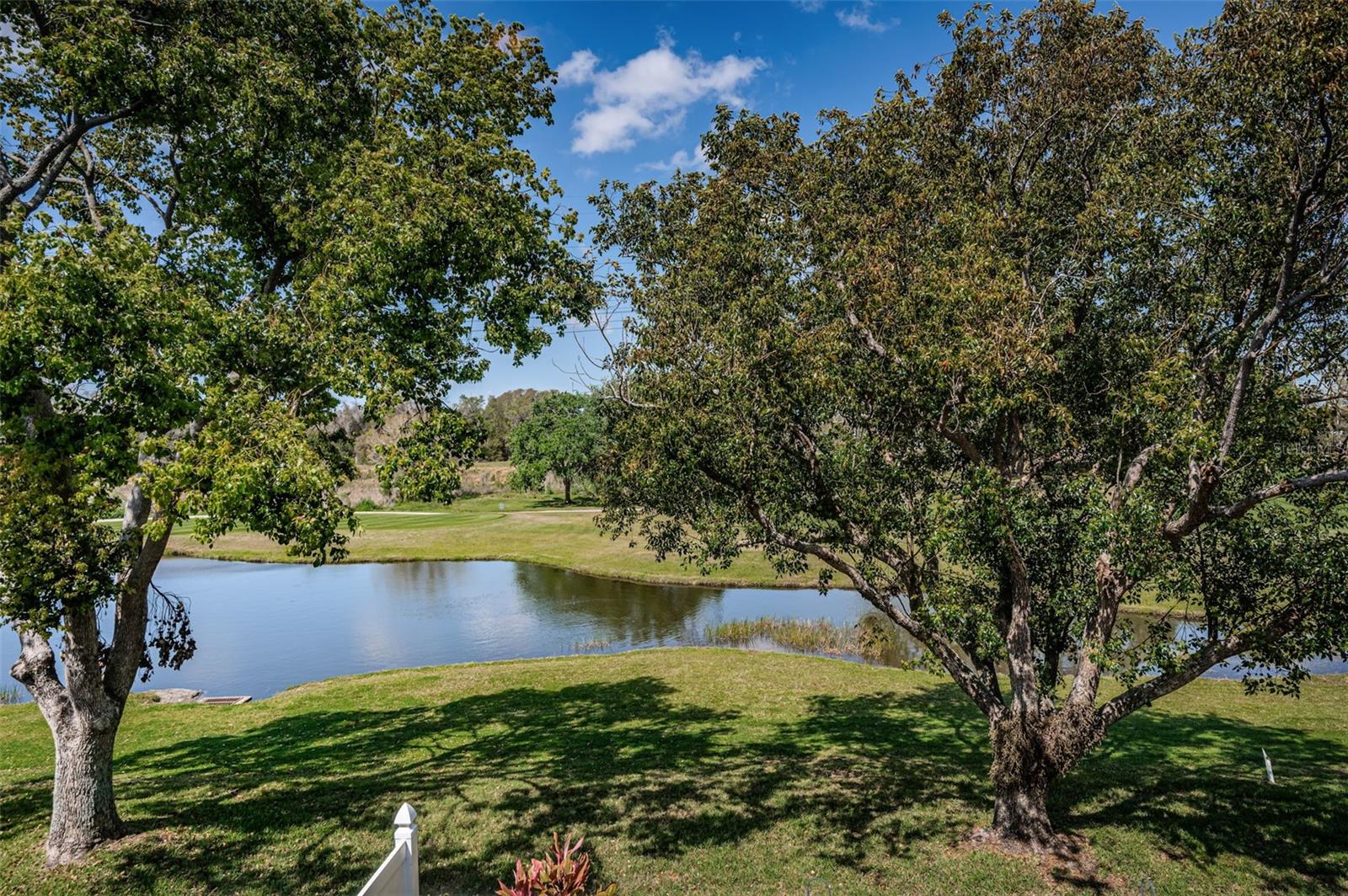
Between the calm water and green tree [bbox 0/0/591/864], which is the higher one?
green tree [bbox 0/0/591/864]

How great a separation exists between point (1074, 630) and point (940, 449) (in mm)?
5923

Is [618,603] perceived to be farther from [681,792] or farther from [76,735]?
[76,735]

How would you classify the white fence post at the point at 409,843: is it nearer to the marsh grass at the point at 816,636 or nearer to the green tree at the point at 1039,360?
the green tree at the point at 1039,360

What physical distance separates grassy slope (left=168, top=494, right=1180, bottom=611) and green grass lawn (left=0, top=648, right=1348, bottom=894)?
2161 centimetres

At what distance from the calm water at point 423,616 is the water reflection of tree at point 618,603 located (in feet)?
0.36

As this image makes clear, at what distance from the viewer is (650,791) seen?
48.2 feet

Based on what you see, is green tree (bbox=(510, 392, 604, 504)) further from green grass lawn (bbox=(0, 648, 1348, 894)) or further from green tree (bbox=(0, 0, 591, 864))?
green tree (bbox=(0, 0, 591, 864))

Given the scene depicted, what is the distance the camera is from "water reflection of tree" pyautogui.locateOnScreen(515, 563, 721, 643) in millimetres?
37344

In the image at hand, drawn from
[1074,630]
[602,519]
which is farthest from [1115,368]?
[602,519]

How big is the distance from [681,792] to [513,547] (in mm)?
50210

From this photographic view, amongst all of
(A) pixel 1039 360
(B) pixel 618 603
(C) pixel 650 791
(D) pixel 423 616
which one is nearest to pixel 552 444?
(B) pixel 618 603

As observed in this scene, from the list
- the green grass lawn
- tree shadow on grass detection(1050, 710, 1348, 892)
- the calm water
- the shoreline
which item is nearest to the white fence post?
the green grass lawn

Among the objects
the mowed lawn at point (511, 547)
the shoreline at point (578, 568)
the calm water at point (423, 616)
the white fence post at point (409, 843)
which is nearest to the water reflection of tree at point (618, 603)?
the calm water at point (423, 616)

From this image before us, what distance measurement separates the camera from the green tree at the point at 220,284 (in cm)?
892
